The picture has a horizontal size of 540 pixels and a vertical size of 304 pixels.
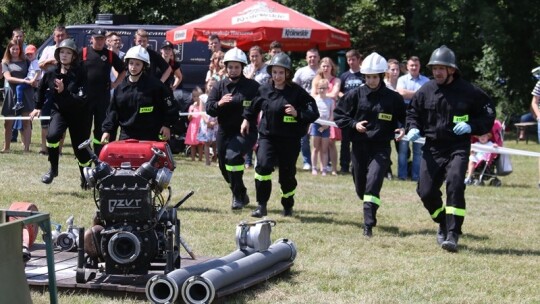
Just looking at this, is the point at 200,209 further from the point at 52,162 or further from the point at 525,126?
the point at 525,126

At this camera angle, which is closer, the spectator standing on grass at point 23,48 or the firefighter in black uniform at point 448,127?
the firefighter in black uniform at point 448,127

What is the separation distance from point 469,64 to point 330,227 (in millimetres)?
23024

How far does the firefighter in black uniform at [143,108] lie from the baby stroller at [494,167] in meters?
8.32

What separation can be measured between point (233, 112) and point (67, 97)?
6.74 ft

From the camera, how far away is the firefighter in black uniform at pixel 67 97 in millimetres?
13336

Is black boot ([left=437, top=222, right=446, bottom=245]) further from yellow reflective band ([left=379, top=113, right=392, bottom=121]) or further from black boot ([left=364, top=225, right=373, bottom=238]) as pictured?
yellow reflective band ([left=379, top=113, right=392, bottom=121])

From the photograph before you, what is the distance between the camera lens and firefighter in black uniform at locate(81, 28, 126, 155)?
14.4m

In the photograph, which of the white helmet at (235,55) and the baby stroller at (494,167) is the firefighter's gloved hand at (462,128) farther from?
the baby stroller at (494,167)

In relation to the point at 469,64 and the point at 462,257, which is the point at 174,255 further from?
the point at 469,64

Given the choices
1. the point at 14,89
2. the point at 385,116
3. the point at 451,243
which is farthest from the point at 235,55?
the point at 14,89

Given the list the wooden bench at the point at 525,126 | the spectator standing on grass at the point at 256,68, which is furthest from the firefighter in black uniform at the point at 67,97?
the wooden bench at the point at 525,126

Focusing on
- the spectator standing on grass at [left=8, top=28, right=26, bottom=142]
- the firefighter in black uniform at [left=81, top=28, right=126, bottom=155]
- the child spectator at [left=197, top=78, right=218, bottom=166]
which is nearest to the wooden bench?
the child spectator at [left=197, top=78, right=218, bottom=166]

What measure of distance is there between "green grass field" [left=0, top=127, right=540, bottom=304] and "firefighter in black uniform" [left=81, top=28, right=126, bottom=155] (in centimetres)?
99

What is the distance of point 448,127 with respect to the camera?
11086 mm
